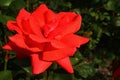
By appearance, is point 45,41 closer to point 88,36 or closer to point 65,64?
point 65,64

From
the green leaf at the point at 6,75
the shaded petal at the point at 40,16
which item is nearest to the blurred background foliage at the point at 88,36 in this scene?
the green leaf at the point at 6,75

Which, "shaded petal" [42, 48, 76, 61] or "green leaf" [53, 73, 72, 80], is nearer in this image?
"shaded petal" [42, 48, 76, 61]

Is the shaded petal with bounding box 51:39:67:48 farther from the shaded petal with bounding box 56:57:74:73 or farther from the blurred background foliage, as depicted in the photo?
the blurred background foliage

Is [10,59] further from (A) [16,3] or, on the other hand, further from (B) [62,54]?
(B) [62,54]

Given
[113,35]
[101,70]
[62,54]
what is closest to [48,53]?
[62,54]

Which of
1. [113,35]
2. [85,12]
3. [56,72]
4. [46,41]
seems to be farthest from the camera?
[113,35]

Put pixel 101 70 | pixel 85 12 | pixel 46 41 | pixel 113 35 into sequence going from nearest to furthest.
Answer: pixel 46 41 < pixel 85 12 < pixel 113 35 < pixel 101 70

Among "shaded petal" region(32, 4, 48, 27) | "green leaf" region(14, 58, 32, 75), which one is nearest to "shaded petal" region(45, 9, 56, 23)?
"shaded petal" region(32, 4, 48, 27)
